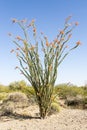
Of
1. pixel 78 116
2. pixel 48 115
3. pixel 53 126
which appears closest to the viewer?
pixel 53 126

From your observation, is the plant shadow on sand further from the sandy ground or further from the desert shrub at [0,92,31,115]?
the desert shrub at [0,92,31,115]

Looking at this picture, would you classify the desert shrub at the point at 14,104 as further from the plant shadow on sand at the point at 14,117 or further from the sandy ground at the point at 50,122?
the sandy ground at the point at 50,122

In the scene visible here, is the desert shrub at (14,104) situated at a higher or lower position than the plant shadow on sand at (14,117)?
higher

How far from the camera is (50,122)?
7.98 metres

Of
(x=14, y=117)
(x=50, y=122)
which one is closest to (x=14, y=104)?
(x=14, y=117)

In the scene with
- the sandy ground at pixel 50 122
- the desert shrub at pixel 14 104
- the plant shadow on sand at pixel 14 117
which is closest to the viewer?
the sandy ground at pixel 50 122

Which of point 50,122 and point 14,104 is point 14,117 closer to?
point 50,122

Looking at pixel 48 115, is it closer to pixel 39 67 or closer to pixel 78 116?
pixel 78 116

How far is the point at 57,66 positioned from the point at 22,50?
119cm

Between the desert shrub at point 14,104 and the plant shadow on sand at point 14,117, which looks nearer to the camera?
the plant shadow on sand at point 14,117

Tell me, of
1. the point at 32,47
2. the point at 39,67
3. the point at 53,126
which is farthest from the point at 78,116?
the point at 32,47

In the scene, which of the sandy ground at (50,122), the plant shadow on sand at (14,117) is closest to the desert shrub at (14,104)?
the plant shadow on sand at (14,117)

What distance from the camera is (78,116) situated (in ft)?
27.7

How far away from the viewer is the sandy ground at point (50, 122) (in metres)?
7.33
